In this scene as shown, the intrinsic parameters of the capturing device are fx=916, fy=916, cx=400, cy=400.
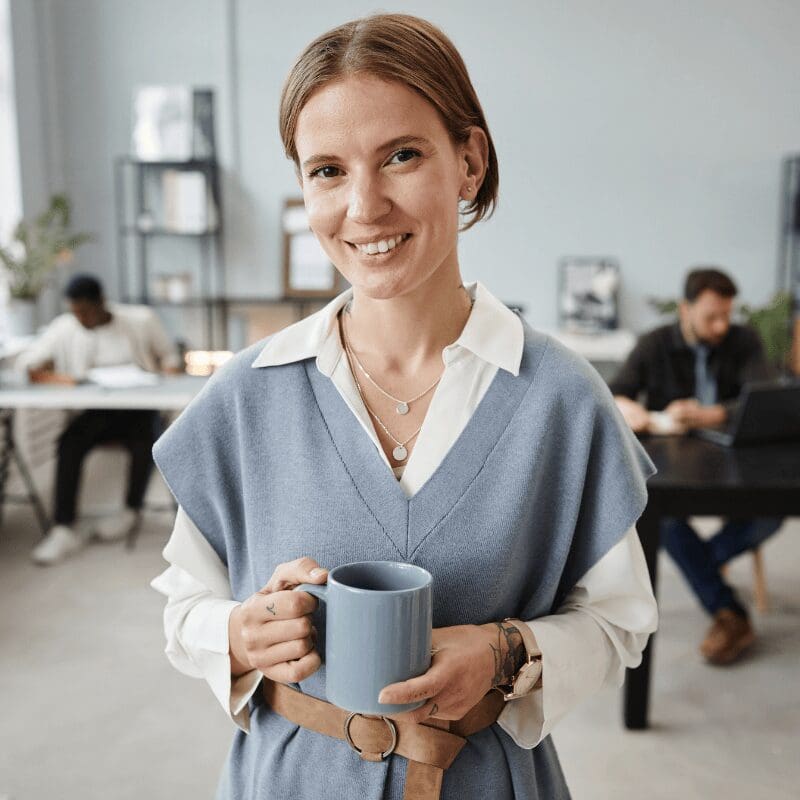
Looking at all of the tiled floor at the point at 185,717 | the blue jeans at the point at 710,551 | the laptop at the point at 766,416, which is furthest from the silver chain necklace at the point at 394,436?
the blue jeans at the point at 710,551

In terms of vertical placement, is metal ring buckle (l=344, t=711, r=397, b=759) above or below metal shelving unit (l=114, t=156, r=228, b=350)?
below

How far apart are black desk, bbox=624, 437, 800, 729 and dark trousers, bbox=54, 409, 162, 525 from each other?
263 centimetres

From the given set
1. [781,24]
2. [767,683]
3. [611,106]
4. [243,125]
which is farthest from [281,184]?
[767,683]

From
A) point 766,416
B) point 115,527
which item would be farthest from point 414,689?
point 115,527

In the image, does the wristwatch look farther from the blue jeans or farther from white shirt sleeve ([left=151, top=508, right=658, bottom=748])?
the blue jeans

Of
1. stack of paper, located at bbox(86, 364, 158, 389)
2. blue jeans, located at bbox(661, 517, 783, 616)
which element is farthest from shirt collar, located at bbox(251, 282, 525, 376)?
stack of paper, located at bbox(86, 364, 158, 389)

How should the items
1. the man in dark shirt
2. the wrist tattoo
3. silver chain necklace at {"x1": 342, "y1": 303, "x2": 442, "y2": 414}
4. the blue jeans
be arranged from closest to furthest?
the wrist tattoo → silver chain necklace at {"x1": 342, "y1": 303, "x2": 442, "y2": 414} → the man in dark shirt → the blue jeans

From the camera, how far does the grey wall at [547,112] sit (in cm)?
570

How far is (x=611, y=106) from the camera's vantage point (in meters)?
5.79

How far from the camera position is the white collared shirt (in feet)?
3.17

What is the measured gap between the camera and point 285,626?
0.86 metres

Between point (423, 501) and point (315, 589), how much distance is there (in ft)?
0.50

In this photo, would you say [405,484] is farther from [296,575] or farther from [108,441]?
[108,441]

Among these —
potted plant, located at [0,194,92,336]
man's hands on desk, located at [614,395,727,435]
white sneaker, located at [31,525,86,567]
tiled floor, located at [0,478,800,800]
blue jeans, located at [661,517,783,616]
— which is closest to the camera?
tiled floor, located at [0,478,800,800]
